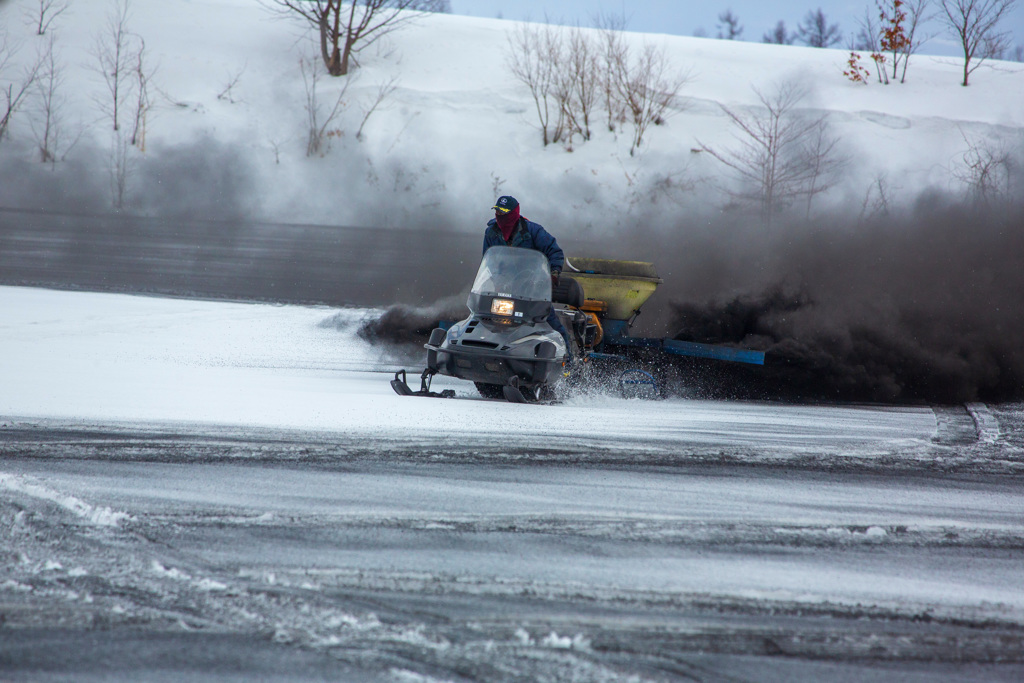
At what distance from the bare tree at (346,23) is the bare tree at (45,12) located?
9.46 meters

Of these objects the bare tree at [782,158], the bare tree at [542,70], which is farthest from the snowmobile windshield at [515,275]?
the bare tree at [542,70]

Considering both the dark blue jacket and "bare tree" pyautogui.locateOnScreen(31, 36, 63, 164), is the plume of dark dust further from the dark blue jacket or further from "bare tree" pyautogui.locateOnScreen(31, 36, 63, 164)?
"bare tree" pyautogui.locateOnScreen(31, 36, 63, 164)

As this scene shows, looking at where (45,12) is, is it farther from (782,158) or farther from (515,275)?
(515,275)

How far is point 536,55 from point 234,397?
30507 millimetres

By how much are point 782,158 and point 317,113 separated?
1826 cm

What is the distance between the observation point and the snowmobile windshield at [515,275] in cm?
707

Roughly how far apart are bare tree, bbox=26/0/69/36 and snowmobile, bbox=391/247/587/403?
34.4m

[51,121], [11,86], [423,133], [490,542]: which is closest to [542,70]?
[423,133]

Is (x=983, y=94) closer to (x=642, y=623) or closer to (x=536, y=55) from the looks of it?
(x=536, y=55)

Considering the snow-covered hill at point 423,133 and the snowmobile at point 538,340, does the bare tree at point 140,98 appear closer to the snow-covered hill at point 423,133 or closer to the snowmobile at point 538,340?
the snow-covered hill at point 423,133

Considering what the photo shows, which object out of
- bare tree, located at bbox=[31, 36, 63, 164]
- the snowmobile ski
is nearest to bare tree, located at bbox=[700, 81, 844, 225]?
the snowmobile ski

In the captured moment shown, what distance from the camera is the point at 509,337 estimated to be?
6809 mm

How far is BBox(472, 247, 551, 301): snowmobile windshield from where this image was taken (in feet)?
23.2

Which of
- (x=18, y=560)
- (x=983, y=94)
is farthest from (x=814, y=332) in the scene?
(x=983, y=94)
